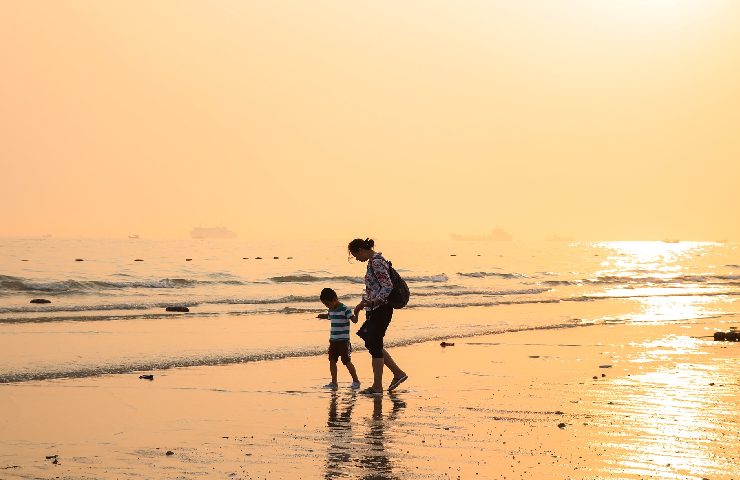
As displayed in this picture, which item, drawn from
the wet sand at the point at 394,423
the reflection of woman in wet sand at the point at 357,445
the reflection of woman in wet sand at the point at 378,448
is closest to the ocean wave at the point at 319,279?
the wet sand at the point at 394,423

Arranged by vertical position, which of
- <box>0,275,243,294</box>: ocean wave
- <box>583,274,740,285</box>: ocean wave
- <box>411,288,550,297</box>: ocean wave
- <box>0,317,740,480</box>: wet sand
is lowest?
Answer: <box>583,274,740,285</box>: ocean wave

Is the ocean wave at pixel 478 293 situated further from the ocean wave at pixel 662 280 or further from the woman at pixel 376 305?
the woman at pixel 376 305

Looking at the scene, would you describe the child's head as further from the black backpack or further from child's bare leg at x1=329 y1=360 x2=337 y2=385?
the black backpack

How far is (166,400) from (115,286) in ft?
130

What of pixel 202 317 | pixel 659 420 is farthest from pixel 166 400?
pixel 202 317

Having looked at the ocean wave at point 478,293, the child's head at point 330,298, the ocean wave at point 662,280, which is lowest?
the ocean wave at point 662,280

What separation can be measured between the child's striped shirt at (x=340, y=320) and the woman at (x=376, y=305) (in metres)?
0.78

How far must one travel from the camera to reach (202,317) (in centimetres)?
2988

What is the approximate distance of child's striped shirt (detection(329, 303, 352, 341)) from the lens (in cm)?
1441

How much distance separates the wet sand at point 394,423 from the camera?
28.0 ft

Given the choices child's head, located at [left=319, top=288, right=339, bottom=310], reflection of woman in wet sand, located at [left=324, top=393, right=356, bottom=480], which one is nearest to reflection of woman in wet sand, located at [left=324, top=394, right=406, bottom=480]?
reflection of woman in wet sand, located at [left=324, top=393, right=356, bottom=480]

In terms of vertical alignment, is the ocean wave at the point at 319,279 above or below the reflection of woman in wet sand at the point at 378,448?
below

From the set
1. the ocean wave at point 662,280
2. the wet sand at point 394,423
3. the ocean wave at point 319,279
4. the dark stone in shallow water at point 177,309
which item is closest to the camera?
the wet sand at point 394,423

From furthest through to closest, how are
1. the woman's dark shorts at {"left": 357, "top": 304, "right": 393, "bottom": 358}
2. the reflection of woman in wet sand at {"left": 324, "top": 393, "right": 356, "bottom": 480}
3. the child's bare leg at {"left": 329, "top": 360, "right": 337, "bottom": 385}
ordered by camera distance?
the child's bare leg at {"left": 329, "top": 360, "right": 337, "bottom": 385}
the woman's dark shorts at {"left": 357, "top": 304, "right": 393, "bottom": 358}
the reflection of woman in wet sand at {"left": 324, "top": 393, "right": 356, "bottom": 480}
